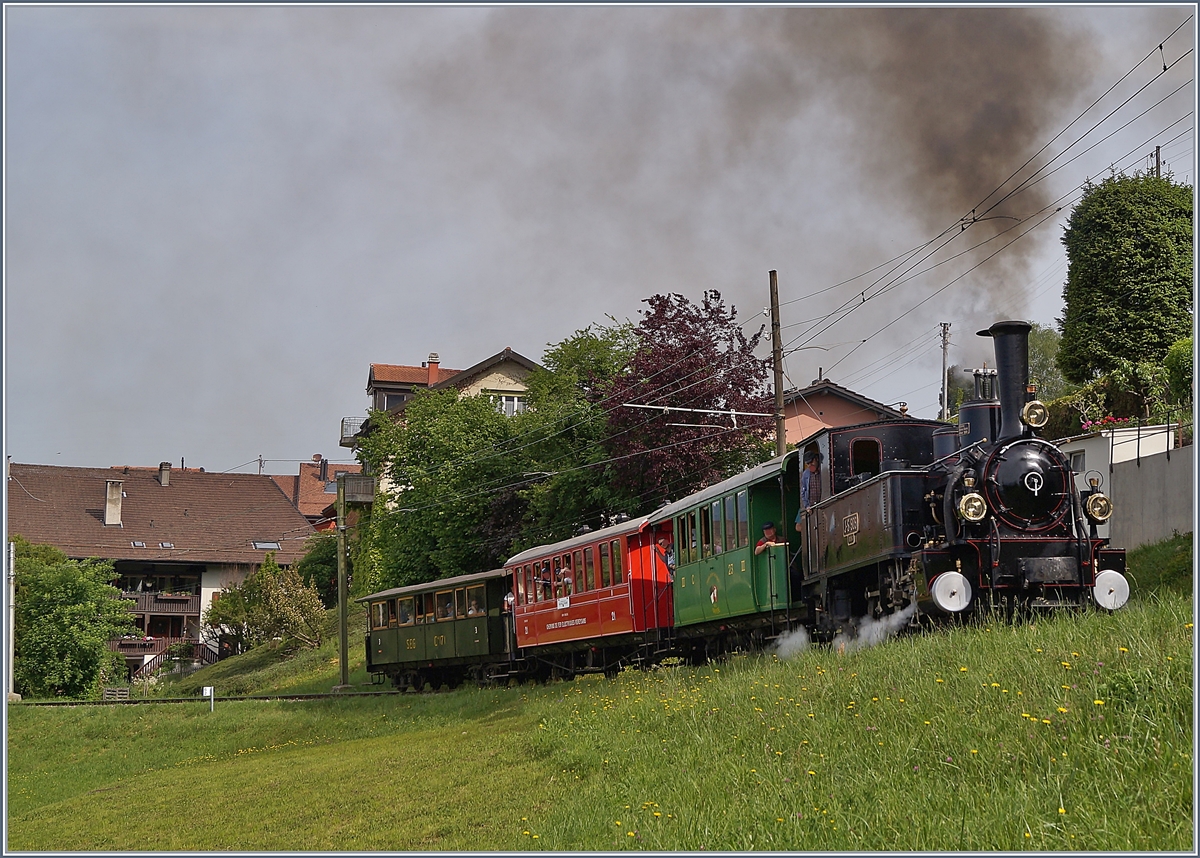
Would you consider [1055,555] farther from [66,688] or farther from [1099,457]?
[66,688]

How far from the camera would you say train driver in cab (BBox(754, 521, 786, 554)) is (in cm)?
1758

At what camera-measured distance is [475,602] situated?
30516 millimetres

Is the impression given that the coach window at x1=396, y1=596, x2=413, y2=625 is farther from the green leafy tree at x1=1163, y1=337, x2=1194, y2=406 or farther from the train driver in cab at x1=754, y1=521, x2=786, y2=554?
the green leafy tree at x1=1163, y1=337, x2=1194, y2=406

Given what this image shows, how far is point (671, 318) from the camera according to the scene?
36.9 m

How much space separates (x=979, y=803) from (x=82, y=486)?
7042 cm

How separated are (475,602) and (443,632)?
211 cm

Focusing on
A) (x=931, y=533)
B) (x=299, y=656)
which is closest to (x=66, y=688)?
(x=299, y=656)

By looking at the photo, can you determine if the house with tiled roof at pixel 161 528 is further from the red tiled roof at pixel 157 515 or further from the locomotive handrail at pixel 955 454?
the locomotive handrail at pixel 955 454

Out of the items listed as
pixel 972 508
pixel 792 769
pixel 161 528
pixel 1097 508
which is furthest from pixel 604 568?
pixel 161 528

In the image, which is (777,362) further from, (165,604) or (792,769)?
(165,604)

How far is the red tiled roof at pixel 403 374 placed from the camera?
67938 millimetres

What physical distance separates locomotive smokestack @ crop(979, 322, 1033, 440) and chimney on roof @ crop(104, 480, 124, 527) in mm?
62217

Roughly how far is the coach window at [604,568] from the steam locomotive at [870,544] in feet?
0.17

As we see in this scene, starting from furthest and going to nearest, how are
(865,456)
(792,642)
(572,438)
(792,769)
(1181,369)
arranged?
(572,438), (1181,369), (792,642), (865,456), (792,769)
